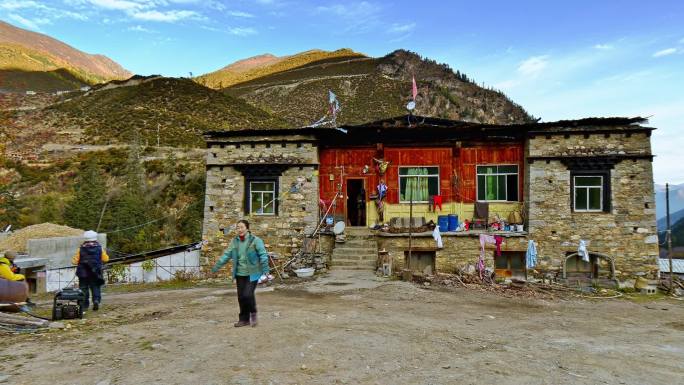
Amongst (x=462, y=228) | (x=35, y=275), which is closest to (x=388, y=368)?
(x=462, y=228)

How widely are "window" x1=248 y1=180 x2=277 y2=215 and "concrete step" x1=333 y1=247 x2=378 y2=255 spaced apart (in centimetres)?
329

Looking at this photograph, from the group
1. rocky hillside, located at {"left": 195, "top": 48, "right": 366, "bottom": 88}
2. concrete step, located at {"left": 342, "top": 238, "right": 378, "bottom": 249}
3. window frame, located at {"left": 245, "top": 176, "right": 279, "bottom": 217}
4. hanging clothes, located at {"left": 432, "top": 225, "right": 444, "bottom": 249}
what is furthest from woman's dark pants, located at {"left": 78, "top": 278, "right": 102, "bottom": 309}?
rocky hillside, located at {"left": 195, "top": 48, "right": 366, "bottom": 88}

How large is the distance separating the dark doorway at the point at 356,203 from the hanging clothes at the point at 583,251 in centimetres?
851

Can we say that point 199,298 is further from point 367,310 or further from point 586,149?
point 586,149

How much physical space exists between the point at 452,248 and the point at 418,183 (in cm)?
321

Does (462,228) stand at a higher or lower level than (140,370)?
higher

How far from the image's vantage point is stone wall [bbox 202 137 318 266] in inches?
672

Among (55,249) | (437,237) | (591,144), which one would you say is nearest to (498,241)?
(437,237)

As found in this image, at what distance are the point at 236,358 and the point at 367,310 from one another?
14.3 feet

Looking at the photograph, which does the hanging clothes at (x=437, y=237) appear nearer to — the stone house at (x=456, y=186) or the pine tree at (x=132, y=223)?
the stone house at (x=456, y=186)

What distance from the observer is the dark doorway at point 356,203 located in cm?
1836

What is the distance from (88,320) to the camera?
28.2 feet

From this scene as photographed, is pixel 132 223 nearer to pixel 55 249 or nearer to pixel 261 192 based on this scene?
pixel 55 249

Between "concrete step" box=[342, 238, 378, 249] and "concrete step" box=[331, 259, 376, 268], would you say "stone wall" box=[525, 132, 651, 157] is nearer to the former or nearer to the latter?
"concrete step" box=[342, 238, 378, 249]
